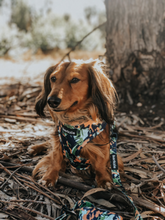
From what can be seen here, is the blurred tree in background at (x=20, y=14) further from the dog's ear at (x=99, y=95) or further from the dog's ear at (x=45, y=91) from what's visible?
the dog's ear at (x=99, y=95)

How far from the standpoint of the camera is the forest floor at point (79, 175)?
1.68 metres

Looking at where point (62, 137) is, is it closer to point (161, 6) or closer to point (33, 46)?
point (161, 6)

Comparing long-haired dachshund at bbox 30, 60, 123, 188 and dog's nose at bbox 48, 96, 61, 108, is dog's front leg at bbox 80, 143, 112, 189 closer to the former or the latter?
long-haired dachshund at bbox 30, 60, 123, 188

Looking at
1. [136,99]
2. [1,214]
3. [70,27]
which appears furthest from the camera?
[70,27]

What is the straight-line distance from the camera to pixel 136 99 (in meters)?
3.58

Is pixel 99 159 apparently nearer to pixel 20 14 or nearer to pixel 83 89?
pixel 83 89

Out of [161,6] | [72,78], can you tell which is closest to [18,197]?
[72,78]

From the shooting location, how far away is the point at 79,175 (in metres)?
2.10

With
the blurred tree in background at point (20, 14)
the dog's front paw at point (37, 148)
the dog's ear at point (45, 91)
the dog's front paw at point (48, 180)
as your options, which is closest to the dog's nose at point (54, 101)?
the dog's ear at point (45, 91)

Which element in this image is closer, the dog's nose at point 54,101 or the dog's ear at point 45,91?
the dog's nose at point 54,101

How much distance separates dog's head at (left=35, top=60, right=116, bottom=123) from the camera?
179 centimetres

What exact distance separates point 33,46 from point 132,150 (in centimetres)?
1372

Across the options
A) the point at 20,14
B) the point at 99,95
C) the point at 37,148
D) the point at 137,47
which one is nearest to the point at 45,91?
the point at 99,95

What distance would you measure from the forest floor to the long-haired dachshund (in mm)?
136
